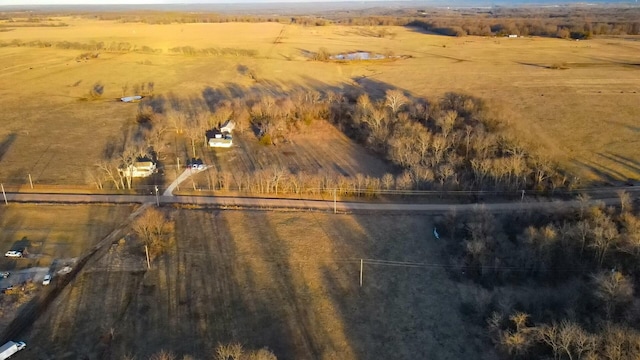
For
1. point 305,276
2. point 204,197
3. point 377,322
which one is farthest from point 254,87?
point 377,322

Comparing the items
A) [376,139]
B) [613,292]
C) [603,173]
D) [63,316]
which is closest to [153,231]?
[63,316]

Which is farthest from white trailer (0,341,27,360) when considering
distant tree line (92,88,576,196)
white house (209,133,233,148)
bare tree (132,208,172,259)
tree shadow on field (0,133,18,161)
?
tree shadow on field (0,133,18,161)

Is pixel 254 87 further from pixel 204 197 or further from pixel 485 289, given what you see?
pixel 485 289

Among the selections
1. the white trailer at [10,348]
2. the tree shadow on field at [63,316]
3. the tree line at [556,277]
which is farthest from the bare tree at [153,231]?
the tree line at [556,277]

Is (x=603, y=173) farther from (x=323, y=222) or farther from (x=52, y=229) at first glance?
(x=52, y=229)

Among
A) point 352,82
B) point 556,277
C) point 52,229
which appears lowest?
point 556,277
